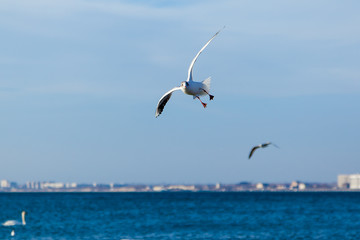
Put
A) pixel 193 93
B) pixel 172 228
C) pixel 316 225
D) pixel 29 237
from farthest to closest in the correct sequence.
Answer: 1. pixel 316 225
2. pixel 172 228
3. pixel 29 237
4. pixel 193 93

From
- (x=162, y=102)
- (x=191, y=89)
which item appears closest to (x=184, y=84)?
(x=191, y=89)

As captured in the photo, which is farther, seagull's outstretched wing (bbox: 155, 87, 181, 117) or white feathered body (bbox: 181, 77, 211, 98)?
seagull's outstretched wing (bbox: 155, 87, 181, 117)

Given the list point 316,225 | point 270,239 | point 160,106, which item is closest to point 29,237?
point 270,239

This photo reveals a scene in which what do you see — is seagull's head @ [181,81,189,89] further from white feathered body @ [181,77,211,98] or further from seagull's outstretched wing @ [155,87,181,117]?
seagull's outstretched wing @ [155,87,181,117]

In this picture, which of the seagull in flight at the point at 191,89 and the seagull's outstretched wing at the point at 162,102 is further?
the seagull's outstretched wing at the point at 162,102

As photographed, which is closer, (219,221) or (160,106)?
(160,106)

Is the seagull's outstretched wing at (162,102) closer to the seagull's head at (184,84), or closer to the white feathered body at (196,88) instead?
the white feathered body at (196,88)

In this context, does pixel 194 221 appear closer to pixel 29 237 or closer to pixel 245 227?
pixel 245 227

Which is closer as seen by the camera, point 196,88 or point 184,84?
point 184,84

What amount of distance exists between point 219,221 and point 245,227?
947 cm

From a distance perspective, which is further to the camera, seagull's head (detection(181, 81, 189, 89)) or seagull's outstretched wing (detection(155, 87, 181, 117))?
seagull's outstretched wing (detection(155, 87, 181, 117))

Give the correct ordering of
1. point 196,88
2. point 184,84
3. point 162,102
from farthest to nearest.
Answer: point 162,102
point 196,88
point 184,84

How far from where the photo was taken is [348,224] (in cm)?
7794

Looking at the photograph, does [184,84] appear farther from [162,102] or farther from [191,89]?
Answer: [162,102]
